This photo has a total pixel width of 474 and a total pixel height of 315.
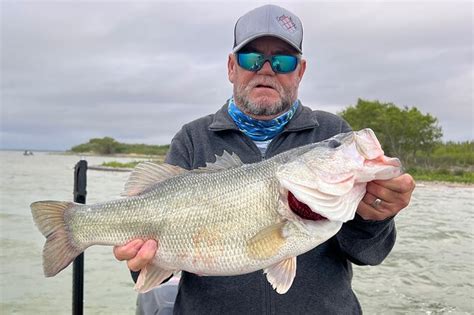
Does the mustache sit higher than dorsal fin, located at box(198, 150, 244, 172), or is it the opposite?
the mustache

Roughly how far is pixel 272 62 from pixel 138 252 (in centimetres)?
170

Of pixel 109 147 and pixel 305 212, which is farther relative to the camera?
pixel 109 147

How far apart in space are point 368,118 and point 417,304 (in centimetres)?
4760

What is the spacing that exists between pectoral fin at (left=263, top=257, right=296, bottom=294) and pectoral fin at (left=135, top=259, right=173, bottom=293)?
0.68 meters

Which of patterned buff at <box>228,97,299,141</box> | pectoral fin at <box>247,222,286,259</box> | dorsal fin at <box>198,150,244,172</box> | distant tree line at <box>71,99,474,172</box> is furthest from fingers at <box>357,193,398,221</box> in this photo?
distant tree line at <box>71,99,474,172</box>

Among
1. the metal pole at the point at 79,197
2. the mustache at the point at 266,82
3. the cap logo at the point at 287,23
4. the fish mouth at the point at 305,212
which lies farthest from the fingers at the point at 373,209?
the metal pole at the point at 79,197

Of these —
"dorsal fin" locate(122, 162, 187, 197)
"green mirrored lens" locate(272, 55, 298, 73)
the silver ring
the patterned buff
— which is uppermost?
"green mirrored lens" locate(272, 55, 298, 73)

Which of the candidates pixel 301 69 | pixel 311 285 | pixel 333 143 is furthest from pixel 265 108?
pixel 311 285

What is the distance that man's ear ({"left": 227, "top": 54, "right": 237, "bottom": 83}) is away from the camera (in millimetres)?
3797

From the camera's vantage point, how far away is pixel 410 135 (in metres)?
51.0

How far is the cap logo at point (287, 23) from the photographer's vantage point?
11.6 feet

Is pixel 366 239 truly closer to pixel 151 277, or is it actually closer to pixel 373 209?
pixel 373 209

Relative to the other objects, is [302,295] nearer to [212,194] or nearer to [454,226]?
[212,194]

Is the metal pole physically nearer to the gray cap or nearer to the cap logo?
the gray cap
